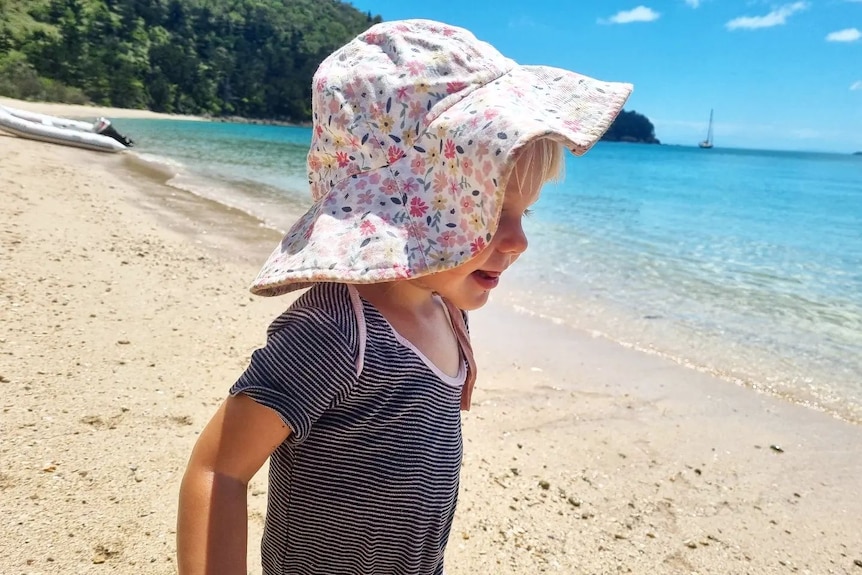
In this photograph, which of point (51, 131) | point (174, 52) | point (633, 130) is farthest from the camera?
point (633, 130)

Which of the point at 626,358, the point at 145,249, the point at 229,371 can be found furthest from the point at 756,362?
the point at 145,249

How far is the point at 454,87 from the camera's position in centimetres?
105

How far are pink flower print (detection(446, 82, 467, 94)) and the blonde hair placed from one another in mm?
157

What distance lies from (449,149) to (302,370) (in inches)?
17.1

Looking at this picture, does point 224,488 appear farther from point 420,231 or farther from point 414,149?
point 414,149

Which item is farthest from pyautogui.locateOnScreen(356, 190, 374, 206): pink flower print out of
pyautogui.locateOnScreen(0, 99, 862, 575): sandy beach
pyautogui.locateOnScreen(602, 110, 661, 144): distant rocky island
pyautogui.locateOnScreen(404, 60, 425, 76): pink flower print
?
pyautogui.locateOnScreen(602, 110, 661, 144): distant rocky island

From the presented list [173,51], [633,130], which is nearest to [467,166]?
[173,51]

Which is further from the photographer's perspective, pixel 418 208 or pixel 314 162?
pixel 314 162

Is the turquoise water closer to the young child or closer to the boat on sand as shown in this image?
the boat on sand

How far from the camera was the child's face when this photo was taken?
1102 mm

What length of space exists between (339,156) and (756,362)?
4.85m

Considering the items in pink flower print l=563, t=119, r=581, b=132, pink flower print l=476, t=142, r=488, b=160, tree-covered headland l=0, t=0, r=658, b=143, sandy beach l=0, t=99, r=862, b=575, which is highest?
tree-covered headland l=0, t=0, r=658, b=143

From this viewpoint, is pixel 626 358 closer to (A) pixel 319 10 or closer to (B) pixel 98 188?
(B) pixel 98 188

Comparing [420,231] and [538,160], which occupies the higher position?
[538,160]
